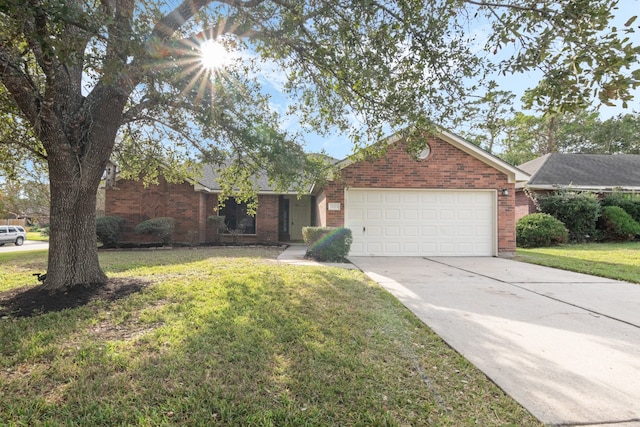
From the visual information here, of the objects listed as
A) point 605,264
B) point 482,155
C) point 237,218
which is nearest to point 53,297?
point 237,218

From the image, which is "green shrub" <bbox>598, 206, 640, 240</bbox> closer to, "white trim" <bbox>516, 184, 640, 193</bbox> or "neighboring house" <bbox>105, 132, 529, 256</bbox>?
"white trim" <bbox>516, 184, 640, 193</bbox>

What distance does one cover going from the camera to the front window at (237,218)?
52.6ft

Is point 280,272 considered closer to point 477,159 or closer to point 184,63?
point 184,63

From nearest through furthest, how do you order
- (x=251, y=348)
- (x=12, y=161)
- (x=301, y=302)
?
(x=251, y=348) < (x=301, y=302) < (x=12, y=161)

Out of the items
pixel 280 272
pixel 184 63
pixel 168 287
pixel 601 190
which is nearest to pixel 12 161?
pixel 168 287

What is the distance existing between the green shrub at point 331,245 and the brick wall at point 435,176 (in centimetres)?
99

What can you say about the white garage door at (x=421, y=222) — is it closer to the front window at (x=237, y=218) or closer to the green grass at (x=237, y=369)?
the green grass at (x=237, y=369)

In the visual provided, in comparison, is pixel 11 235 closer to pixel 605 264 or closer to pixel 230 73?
pixel 230 73

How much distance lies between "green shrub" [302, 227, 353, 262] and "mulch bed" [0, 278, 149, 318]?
17.1ft

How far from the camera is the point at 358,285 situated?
20.3ft

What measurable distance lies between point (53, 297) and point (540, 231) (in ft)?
52.4

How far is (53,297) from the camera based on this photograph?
4652mm

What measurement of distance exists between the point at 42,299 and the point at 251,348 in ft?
11.6

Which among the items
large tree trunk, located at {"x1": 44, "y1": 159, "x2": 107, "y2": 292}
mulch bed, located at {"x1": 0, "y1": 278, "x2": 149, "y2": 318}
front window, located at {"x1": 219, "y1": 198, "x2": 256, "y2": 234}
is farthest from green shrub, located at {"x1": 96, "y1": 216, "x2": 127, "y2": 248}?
large tree trunk, located at {"x1": 44, "y1": 159, "x2": 107, "y2": 292}
